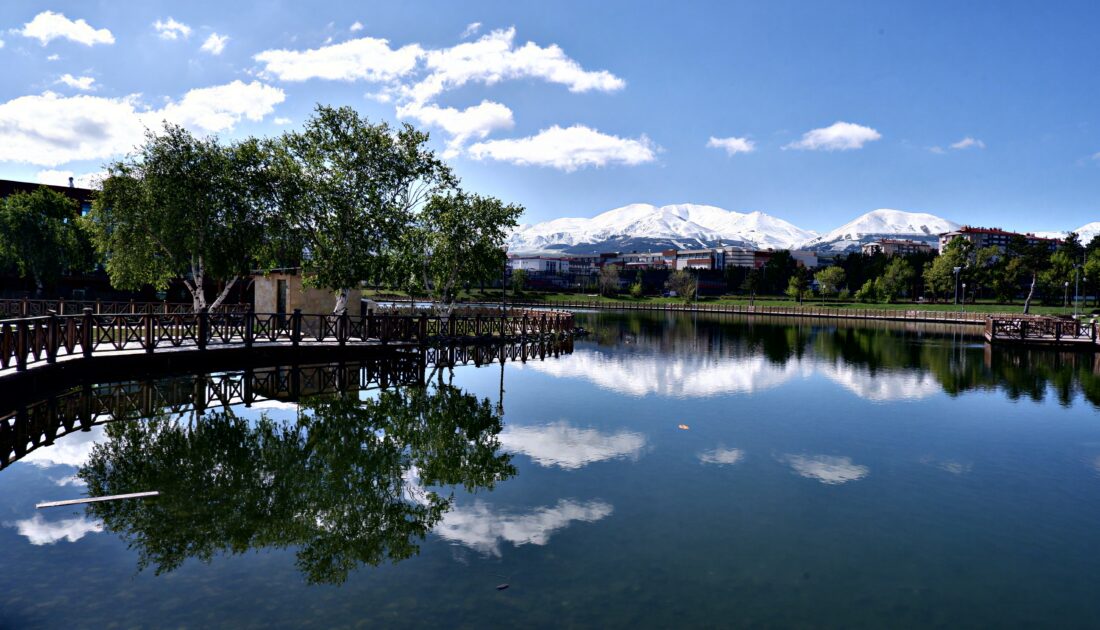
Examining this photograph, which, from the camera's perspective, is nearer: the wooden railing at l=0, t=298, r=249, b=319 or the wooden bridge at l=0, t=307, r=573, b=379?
the wooden bridge at l=0, t=307, r=573, b=379

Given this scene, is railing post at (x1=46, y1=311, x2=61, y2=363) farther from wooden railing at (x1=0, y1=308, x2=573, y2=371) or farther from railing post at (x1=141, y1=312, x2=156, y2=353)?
railing post at (x1=141, y1=312, x2=156, y2=353)

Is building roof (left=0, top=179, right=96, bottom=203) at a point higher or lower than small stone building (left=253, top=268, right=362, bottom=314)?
higher

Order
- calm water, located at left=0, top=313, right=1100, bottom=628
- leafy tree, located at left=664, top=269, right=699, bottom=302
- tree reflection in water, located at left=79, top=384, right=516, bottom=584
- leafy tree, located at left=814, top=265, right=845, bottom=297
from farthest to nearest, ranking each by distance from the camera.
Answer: leafy tree, located at left=664, top=269, right=699, bottom=302 < leafy tree, located at left=814, top=265, right=845, bottom=297 < tree reflection in water, located at left=79, top=384, right=516, bottom=584 < calm water, located at left=0, top=313, right=1100, bottom=628

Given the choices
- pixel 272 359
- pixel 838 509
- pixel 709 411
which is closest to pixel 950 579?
pixel 838 509

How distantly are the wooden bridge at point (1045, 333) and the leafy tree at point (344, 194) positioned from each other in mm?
52152

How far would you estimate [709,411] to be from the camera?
72.8 ft

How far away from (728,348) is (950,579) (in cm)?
3813

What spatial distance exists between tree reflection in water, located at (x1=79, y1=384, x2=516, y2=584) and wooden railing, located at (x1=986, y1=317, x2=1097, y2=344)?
54364mm

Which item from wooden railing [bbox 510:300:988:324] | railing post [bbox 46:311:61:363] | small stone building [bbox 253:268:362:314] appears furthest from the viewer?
wooden railing [bbox 510:300:988:324]

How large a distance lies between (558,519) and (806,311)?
109m

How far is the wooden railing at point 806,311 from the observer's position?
94.8 m

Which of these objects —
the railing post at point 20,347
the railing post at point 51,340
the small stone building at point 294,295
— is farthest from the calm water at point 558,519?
the small stone building at point 294,295

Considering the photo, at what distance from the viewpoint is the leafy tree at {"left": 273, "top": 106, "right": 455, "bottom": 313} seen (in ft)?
120

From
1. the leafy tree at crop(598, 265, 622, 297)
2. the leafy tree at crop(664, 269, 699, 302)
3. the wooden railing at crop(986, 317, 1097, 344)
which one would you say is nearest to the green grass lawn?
the leafy tree at crop(664, 269, 699, 302)
